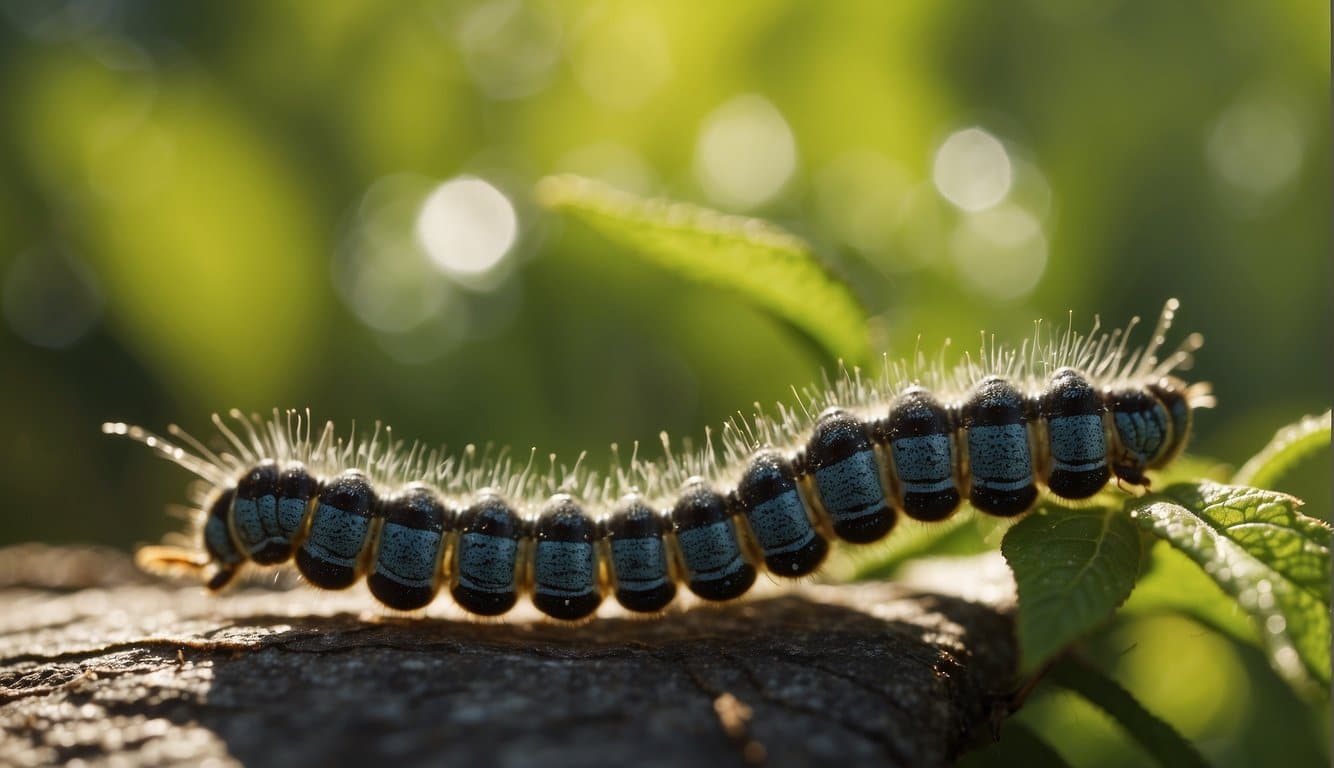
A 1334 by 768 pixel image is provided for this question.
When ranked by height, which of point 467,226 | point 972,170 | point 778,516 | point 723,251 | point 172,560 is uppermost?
point 972,170

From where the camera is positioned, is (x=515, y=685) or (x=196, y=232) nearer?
(x=515, y=685)

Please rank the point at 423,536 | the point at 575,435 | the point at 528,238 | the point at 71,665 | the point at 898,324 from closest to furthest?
the point at 71,665, the point at 423,536, the point at 898,324, the point at 575,435, the point at 528,238

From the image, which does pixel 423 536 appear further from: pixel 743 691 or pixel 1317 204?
pixel 1317 204

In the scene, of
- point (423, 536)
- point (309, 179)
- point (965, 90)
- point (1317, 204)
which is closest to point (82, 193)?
point (309, 179)

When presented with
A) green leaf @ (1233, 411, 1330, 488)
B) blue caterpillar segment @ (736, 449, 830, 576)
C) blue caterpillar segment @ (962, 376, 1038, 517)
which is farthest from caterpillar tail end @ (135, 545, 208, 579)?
green leaf @ (1233, 411, 1330, 488)

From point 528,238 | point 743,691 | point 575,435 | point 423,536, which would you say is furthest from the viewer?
point 528,238

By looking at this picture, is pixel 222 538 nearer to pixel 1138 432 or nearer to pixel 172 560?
pixel 172 560

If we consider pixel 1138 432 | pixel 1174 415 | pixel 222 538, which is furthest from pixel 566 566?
pixel 1174 415
